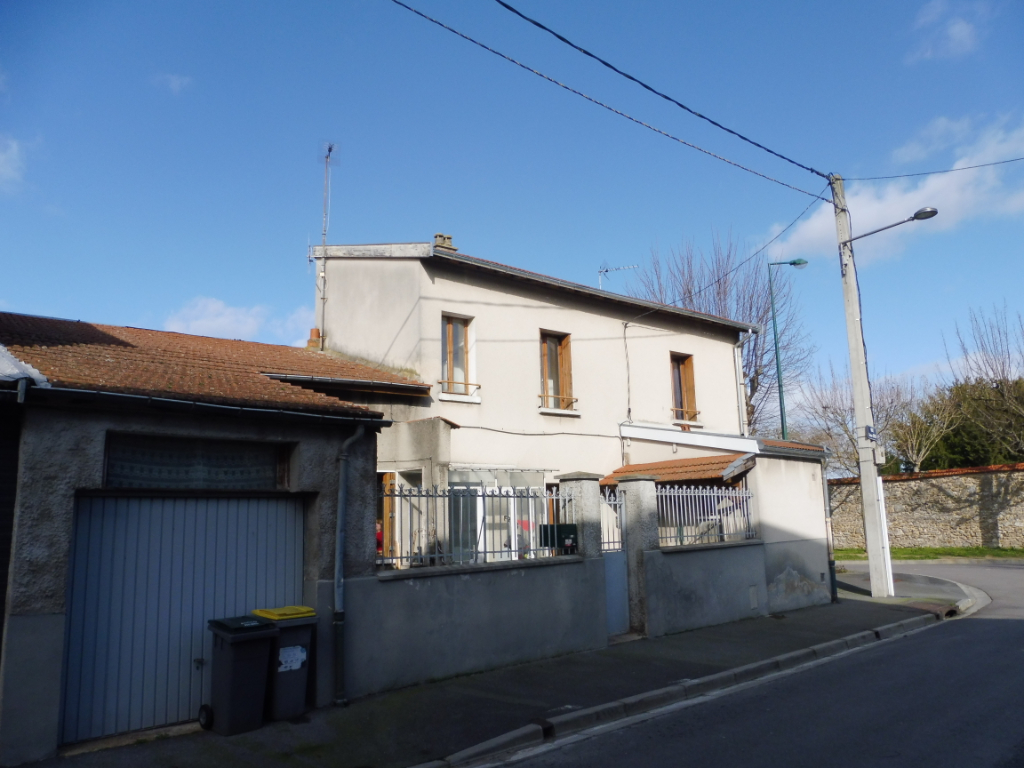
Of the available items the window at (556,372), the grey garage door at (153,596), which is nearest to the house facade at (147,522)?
the grey garage door at (153,596)

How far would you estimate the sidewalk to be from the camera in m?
5.94

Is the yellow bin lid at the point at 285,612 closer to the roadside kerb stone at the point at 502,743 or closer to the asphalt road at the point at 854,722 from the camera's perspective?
the roadside kerb stone at the point at 502,743

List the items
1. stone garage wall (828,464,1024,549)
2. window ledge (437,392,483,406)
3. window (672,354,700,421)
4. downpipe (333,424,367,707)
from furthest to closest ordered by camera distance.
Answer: stone garage wall (828,464,1024,549), window (672,354,700,421), window ledge (437,392,483,406), downpipe (333,424,367,707)

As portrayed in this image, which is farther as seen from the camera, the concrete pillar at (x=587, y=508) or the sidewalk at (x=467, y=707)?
the concrete pillar at (x=587, y=508)

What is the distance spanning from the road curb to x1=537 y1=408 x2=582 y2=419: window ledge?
6614mm

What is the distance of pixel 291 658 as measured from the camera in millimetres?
6930

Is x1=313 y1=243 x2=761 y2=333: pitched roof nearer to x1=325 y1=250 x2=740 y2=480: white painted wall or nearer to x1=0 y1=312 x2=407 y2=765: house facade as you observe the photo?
x1=325 y1=250 x2=740 y2=480: white painted wall

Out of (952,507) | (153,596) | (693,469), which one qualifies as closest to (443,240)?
(693,469)

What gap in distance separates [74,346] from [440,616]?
481 cm

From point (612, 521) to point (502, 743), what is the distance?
538 cm

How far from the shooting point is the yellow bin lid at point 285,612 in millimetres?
6953

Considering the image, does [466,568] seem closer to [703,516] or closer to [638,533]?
[638,533]

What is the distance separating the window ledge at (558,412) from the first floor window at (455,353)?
1726mm

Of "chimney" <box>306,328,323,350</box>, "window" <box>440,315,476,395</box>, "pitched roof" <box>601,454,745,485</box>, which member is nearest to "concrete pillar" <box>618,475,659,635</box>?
"pitched roof" <box>601,454,745,485</box>
